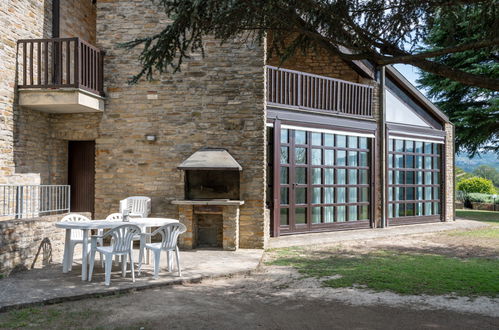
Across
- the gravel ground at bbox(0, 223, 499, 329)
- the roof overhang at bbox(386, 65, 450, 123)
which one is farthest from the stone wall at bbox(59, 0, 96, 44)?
the roof overhang at bbox(386, 65, 450, 123)

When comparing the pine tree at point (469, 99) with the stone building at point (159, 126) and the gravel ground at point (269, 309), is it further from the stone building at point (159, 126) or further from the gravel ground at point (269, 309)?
the gravel ground at point (269, 309)

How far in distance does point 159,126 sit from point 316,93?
4276 millimetres

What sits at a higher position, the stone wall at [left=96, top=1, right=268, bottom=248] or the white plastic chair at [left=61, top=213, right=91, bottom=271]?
the stone wall at [left=96, top=1, right=268, bottom=248]

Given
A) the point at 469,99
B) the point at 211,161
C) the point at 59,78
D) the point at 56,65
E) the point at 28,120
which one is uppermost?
the point at 469,99

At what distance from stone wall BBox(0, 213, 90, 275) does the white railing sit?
105 cm

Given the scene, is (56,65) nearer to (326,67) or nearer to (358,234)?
(326,67)

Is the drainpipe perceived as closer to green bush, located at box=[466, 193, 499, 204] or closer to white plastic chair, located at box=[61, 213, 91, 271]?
white plastic chair, located at box=[61, 213, 91, 271]

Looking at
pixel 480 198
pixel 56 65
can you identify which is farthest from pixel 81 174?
pixel 480 198

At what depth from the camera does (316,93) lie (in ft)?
37.6

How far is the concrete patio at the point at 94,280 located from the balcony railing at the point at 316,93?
4368 mm

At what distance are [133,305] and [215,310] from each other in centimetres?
98

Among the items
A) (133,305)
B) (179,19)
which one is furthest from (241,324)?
(179,19)

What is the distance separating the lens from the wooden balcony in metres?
8.73

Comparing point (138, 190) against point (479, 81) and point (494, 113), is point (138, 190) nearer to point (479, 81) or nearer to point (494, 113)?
point (479, 81)
